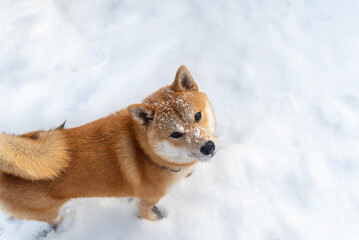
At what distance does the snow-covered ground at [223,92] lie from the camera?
3.09 m

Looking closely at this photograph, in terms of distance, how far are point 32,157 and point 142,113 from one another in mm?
1048

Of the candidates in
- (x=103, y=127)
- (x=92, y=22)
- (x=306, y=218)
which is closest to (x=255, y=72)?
(x=306, y=218)

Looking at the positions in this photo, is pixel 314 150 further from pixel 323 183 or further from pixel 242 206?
pixel 242 206

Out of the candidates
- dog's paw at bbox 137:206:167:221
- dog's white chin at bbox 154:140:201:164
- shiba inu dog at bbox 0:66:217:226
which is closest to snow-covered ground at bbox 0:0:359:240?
dog's paw at bbox 137:206:167:221

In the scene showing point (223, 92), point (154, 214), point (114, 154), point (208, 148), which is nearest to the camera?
point (208, 148)

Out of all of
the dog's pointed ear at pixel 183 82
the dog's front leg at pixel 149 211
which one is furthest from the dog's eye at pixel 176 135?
the dog's front leg at pixel 149 211

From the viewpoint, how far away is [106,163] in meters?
2.42

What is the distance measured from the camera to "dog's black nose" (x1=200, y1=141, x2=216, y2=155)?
2189 mm

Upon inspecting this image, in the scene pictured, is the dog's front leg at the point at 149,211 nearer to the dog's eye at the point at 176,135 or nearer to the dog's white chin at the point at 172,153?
the dog's white chin at the point at 172,153

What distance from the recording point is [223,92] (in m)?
3.72

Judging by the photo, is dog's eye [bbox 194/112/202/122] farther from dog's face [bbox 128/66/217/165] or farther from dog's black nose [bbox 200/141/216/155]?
dog's black nose [bbox 200/141/216/155]

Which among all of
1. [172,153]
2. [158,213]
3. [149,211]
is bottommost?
[158,213]

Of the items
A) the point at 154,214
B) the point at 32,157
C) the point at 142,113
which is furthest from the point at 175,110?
the point at 154,214

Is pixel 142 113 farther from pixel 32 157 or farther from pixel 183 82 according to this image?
pixel 32 157
